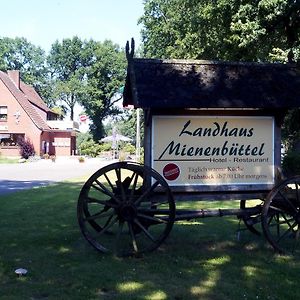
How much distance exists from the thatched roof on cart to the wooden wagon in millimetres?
16

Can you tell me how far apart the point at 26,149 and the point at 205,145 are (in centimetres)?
4937

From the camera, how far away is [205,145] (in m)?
7.80

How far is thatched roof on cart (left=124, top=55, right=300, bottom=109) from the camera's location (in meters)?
7.38

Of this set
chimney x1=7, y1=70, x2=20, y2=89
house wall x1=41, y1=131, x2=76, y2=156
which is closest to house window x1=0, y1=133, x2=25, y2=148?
house wall x1=41, y1=131, x2=76, y2=156

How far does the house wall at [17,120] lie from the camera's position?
56906 mm

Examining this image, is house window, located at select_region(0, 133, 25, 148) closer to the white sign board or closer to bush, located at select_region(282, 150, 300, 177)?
bush, located at select_region(282, 150, 300, 177)

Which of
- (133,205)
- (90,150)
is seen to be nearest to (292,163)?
(133,205)

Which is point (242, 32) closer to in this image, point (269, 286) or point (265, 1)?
point (265, 1)

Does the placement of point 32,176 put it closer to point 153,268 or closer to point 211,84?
point 211,84

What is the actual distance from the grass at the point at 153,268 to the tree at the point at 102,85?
256 feet

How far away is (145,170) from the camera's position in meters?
7.28

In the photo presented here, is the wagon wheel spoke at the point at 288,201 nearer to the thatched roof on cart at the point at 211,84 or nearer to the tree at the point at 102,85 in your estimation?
the thatched roof on cart at the point at 211,84

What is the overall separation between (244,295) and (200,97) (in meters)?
3.12

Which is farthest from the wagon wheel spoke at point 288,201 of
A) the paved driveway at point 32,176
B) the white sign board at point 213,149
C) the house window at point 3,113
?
the house window at point 3,113
